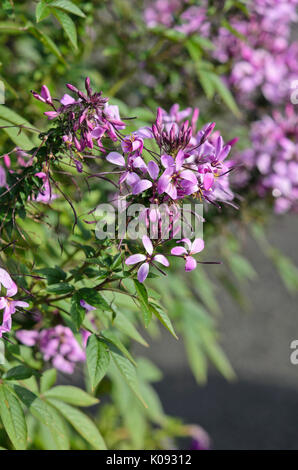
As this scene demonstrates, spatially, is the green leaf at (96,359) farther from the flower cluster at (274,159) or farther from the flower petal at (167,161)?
the flower cluster at (274,159)

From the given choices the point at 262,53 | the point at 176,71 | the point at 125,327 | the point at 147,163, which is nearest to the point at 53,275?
the point at 125,327

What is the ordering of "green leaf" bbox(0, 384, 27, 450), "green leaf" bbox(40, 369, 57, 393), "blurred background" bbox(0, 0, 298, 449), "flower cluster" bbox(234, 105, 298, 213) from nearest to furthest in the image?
"green leaf" bbox(0, 384, 27, 450)
"green leaf" bbox(40, 369, 57, 393)
"blurred background" bbox(0, 0, 298, 449)
"flower cluster" bbox(234, 105, 298, 213)

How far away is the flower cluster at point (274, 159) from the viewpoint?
1.72 metres

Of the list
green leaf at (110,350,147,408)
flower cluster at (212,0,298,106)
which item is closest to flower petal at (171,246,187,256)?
green leaf at (110,350,147,408)

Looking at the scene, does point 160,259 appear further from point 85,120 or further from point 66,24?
point 66,24

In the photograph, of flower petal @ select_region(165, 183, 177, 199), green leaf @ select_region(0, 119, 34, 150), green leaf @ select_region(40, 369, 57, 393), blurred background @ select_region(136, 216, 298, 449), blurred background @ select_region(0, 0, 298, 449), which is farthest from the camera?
blurred background @ select_region(136, 216, 298, 449)

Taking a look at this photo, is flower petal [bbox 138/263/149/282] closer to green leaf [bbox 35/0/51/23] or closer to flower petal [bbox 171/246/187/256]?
flower petal [bbox 171/246/187/256]

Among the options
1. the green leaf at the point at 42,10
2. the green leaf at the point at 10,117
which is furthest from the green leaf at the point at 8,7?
the green leaf at the point at 10,117

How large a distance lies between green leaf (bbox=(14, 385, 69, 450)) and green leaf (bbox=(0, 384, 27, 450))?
42mm

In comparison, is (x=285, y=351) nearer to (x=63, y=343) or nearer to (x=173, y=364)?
(x=173, y=364)

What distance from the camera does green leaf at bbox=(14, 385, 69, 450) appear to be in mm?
961

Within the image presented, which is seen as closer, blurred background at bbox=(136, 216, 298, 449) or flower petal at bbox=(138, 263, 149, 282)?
flower petal at bbox=(138, 263, 149, 282)

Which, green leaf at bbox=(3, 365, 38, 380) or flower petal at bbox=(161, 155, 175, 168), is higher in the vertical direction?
flower petal at bbox=(161, 155, 175, 168)

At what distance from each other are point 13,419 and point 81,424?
22 centimetres
